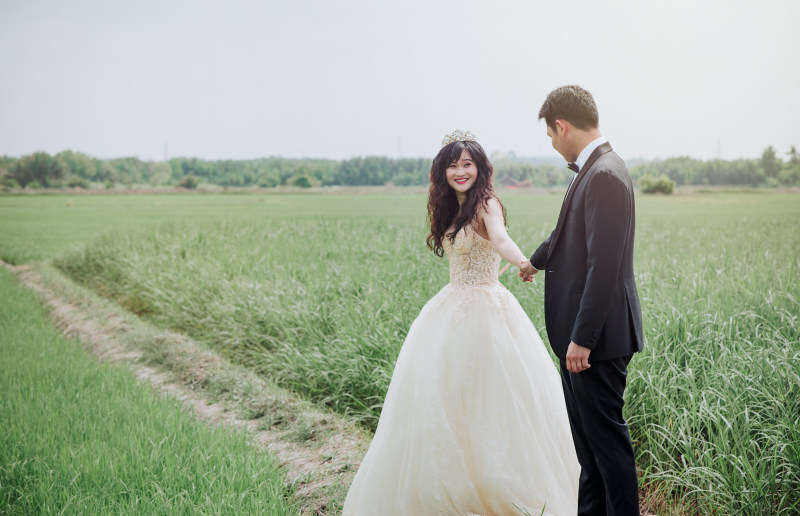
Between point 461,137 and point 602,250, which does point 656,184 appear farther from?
point 602,250

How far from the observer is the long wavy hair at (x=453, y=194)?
296 centimetres

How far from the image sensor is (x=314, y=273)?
8.06 m

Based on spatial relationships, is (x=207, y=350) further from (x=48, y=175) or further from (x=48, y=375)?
(x=48, y=175)

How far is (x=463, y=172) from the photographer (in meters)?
2.96

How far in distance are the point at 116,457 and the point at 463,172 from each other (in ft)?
8.05

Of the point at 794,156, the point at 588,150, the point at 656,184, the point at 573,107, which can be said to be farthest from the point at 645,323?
the point at 656,184

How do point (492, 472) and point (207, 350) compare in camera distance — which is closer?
point (492, 472)

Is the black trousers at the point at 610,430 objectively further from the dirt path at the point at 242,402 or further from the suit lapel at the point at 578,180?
the dirt path at the point at 242,402

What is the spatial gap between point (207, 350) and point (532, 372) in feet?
14.9

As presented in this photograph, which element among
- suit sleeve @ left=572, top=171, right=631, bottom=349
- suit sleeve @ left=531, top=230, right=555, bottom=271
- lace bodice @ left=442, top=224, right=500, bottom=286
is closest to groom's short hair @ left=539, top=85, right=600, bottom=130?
suit sleeve @ left=572, top=171, right=631, bottom=349

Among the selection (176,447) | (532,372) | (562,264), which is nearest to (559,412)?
(532,372)

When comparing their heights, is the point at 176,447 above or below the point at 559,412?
below

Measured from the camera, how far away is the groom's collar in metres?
2.34

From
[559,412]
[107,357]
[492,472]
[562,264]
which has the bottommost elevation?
[107,357]
